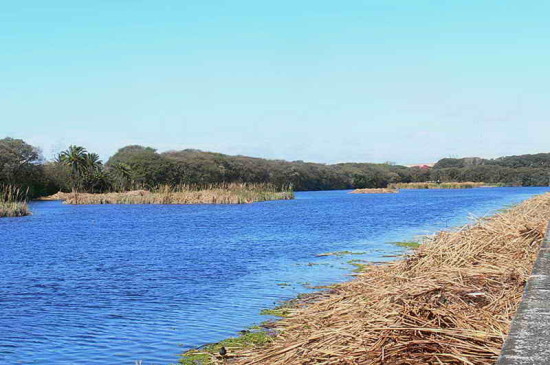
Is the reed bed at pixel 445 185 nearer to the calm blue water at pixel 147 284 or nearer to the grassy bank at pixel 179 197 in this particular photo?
the grassy bank at pixel 179 197

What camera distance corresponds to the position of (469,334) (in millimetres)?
5578

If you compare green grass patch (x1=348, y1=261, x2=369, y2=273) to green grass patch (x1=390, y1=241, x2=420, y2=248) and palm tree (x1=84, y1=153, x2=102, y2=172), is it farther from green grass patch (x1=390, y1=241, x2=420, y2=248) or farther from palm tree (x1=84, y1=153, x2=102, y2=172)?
palm tree (x1=84, y1=153, x2=102, y2=172)

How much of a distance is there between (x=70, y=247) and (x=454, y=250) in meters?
17.7

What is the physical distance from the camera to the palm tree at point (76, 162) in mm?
84125

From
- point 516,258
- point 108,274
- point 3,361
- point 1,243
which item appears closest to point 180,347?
point 3,361

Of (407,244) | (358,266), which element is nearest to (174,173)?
(407,244)

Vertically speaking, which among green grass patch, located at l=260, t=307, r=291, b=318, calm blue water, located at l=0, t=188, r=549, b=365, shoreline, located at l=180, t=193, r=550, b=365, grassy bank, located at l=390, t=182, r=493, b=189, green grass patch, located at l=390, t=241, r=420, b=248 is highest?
grassy bank, located at l=390, t=182, r=493, b=189

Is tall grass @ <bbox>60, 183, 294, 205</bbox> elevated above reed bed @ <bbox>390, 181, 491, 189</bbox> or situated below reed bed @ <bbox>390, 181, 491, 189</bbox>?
below

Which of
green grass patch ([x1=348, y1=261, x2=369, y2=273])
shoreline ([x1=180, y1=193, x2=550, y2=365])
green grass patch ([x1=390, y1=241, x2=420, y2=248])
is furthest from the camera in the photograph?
green grass patch ([x1=390, y1=241, x2=420, y2=248])

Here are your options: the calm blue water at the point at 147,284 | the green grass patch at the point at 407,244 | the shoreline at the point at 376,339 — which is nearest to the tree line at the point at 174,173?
the calm blue water at the point at 147,284

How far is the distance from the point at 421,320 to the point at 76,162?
83.7 meters

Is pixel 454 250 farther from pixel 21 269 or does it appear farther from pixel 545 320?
pixel 21 269

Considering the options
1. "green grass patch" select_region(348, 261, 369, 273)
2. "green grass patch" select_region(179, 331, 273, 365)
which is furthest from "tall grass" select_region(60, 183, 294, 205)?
"green grass patch" select_region(179, 331, 273, 365)

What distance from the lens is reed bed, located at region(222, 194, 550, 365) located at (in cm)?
536
